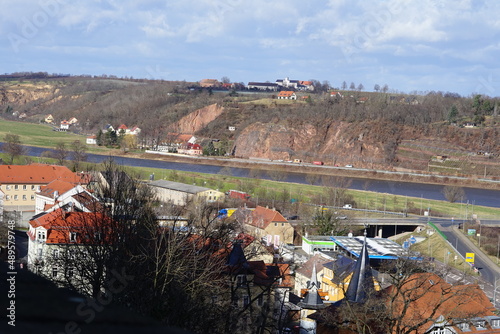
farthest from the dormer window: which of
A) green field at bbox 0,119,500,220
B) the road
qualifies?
green field at bbox 0,119,500,220

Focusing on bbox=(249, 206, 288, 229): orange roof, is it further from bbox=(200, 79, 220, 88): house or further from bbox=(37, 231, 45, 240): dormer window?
bbox=(200, 79, 220, 88): house

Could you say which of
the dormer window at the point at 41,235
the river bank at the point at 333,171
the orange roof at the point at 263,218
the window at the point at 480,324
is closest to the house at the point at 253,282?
the window at the point at 480,324

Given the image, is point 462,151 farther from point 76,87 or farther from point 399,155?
point 76,87

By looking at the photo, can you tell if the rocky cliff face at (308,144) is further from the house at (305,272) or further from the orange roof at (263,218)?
the house at (305,272)

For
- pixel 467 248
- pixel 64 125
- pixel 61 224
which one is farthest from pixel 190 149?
pixel 61 224

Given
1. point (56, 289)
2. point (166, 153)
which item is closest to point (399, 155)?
point (166, 153)

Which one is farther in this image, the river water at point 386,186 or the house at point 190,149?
the house at point 190,149

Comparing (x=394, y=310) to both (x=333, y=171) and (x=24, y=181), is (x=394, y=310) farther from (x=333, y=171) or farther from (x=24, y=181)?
(x=333, y=171)
